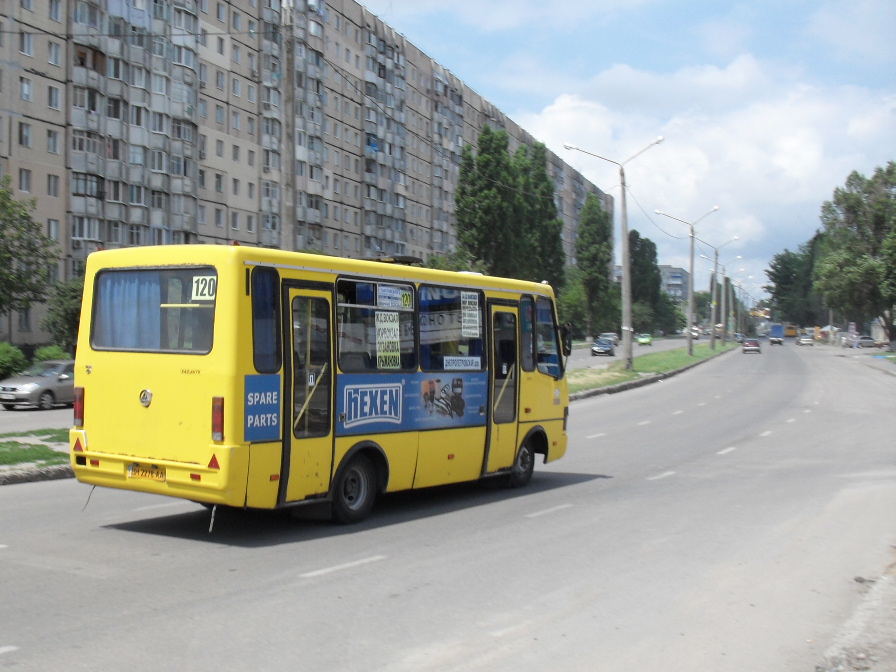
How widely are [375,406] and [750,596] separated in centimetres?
433

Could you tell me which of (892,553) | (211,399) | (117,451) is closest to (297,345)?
(211,399)

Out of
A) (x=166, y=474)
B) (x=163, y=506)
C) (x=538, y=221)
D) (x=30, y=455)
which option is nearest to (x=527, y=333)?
(x=163, y=506)

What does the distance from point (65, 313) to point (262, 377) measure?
41509 mm

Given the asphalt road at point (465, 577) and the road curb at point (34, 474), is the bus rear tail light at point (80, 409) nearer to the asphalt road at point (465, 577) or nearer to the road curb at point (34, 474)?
the asphalt road at point (465, 577)

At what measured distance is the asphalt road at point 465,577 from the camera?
6.04 meters

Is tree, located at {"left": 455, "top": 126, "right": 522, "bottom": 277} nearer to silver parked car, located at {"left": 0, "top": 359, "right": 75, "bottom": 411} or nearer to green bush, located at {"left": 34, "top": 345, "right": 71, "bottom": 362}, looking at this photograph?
green bush, located at {"left": 34, "top": 345, "right": 71, "bottom": 362}

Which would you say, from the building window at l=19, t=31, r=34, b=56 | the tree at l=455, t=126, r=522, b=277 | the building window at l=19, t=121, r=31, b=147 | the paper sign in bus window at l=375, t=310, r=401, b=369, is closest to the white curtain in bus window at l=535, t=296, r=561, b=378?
the paper sign in bus window at l=375, t=310, r=401, b=369

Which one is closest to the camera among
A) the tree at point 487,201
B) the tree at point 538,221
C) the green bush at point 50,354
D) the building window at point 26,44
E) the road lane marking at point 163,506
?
the road lane marking at point 163,506

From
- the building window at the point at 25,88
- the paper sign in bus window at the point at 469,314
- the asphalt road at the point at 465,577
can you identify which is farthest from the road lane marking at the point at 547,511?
the building window at the point at 25,88

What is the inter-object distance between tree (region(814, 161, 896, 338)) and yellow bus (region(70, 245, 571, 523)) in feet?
236

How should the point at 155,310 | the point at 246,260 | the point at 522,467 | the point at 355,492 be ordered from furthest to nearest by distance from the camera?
the point at 522,467 < the point at 355,492 < the point at 155,310 < the point at 246,260

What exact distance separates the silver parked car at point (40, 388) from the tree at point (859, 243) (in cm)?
6272

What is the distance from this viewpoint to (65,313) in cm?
4756

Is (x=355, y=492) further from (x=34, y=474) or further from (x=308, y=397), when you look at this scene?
(x=34, y=474)
